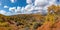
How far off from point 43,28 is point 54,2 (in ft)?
3.78

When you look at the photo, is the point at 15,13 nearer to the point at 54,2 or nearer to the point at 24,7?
the point at 24,7

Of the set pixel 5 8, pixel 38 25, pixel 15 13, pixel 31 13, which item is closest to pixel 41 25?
pixel 38 25

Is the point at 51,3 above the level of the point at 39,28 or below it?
above

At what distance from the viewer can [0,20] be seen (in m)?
7.14

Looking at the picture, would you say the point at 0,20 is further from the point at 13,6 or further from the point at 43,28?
the point at 43,28

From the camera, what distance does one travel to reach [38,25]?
703 centimetres

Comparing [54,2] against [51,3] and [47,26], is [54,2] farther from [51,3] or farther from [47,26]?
[47,26]

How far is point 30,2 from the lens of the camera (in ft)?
23.6

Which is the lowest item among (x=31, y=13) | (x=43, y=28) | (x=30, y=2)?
(x=43, y=28)

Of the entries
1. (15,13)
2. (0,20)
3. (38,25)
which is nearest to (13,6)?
(15,13)

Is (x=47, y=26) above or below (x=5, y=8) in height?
below

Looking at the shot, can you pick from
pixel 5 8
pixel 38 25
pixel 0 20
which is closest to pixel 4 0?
pixel 5 8

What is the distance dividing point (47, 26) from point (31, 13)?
86 cm

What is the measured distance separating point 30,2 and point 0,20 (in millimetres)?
1457
